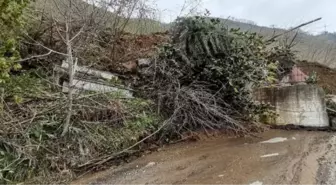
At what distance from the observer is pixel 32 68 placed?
19.9ft

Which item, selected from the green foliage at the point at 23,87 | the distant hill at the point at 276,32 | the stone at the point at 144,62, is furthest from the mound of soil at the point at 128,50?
the green foliage at the point at 23,87

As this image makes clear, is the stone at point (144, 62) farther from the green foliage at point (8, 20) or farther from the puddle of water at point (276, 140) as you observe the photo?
the green foliage at point (8, 20)

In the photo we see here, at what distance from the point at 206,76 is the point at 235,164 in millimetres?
2235

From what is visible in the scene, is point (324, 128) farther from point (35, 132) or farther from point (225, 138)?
point (35, 132)

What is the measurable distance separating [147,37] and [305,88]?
3.52 m

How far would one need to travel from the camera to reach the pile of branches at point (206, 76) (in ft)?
20.5

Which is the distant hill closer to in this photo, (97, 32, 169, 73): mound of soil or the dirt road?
(97, 32, 169, 73): mound of soil

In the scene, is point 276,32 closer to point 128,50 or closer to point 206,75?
point 206,75

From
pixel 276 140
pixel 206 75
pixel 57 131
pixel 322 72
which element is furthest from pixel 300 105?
pixel 57 131

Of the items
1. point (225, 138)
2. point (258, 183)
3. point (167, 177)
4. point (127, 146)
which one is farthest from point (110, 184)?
point (225, 138)

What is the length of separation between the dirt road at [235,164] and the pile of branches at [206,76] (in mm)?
593

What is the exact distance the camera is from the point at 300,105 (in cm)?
688

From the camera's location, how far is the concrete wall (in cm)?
682

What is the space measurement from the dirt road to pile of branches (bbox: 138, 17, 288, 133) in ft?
1.95
